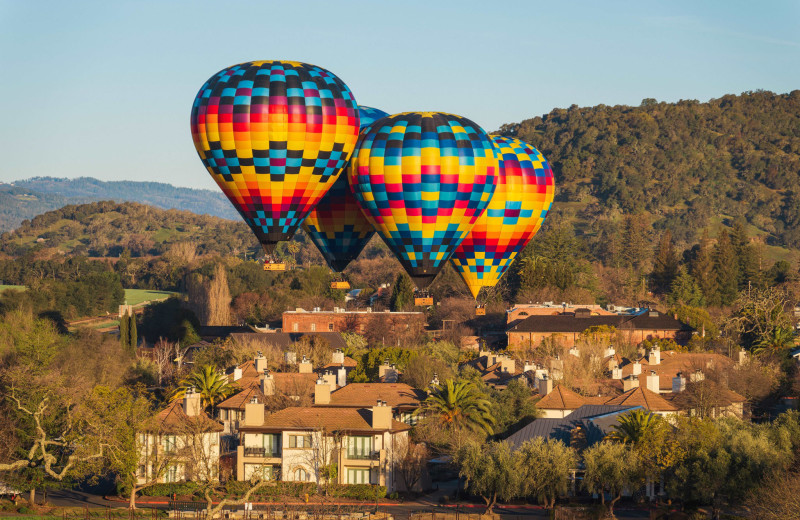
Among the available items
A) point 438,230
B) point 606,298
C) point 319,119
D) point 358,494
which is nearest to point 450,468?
point 358,494

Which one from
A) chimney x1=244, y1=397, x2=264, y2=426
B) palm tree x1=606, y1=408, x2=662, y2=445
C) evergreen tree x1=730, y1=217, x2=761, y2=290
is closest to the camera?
palm tree x1=606, y1=408, x2=662, y2=445

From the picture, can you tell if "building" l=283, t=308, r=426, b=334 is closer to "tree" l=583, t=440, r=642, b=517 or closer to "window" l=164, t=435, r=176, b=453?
"window" l=164, t=435, r=176, b=453

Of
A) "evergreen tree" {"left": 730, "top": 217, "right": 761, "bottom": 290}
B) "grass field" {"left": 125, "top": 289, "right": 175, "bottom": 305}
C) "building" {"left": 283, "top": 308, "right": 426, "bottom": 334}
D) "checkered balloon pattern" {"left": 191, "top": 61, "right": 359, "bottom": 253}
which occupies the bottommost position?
"grass field" {"left": 125, "top": 289, "right": 175, "bottom": 305}

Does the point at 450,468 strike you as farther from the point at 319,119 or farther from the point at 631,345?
the point at 631,345

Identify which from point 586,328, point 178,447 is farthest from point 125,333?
point 178,447

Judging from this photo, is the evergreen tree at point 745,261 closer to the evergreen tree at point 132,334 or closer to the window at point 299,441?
the evergreen tree at point 132,334

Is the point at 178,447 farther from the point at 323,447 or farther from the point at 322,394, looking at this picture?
the point at 322,394

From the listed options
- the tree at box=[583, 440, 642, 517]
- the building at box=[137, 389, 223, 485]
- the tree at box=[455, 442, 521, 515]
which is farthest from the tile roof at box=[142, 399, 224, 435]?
the tree at box=[583, 440, 642, 517]
